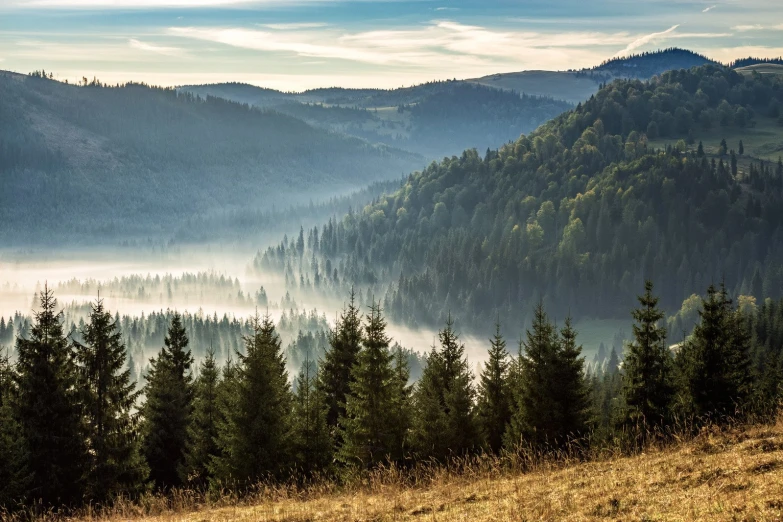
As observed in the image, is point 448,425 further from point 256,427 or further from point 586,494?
point 586,494

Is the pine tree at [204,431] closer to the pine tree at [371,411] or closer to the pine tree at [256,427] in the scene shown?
the pine tree at [256,427]

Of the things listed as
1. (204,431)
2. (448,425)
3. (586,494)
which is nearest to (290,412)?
(448,425)

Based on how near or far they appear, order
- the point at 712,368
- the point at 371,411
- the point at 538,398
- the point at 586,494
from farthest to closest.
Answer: the point at 712,368 < the point at 538,398 < the point at 371,411 < the point at 586,494

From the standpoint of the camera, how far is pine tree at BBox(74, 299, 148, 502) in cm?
4278

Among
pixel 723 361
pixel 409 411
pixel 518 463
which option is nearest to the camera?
pixel 518 463

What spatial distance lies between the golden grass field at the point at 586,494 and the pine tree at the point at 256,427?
39.3 ft

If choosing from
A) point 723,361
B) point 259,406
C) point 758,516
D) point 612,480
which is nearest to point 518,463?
point 612,480

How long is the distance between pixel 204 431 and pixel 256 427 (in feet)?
36.5

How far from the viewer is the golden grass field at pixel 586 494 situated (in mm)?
19266

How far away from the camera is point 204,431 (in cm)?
5103

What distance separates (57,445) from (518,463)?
27.5 meters

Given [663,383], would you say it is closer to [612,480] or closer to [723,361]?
[723,361]

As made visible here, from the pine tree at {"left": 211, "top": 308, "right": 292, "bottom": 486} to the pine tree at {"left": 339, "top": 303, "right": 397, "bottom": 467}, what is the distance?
3.54m

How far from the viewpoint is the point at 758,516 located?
17547 mm
